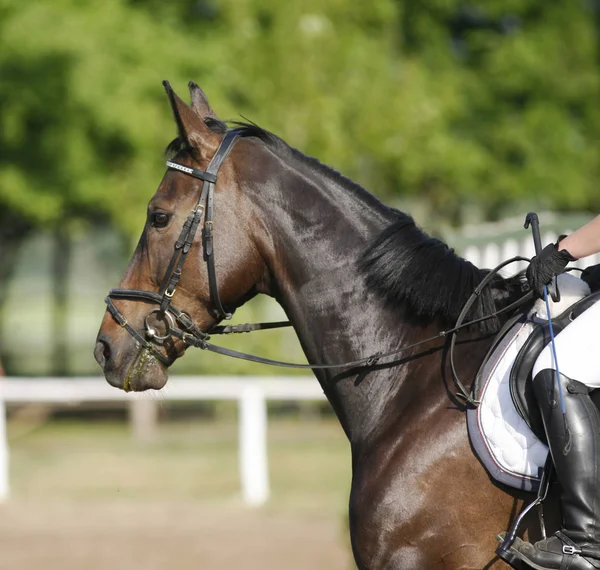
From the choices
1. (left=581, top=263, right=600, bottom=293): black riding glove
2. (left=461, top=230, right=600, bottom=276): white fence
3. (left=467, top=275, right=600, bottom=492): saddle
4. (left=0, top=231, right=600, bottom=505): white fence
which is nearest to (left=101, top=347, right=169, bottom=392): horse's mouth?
(left=467, top=275, right=600, bottom=492): saddle

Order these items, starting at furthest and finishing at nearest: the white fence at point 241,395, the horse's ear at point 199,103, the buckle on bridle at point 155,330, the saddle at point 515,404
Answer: the white fence at point 241,395
the horse's ear at point 199,103
the buckle on bridle at point 155,330
the saddle at point 515,404

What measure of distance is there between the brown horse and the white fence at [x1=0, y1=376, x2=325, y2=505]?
20.1 ft

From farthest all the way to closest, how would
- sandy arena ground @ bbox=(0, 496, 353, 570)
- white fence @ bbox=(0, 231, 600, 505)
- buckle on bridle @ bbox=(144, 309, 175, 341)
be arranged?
white fence @ bbox=(0, 231, 600, 505)
sandy arena ground @ bbox=(0, 496, 353, 570)
buckle on bridle @ bbox=(144, 309, 175, 341)

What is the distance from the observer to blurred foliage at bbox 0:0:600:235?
41.9 feet

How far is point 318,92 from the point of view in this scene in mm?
13375

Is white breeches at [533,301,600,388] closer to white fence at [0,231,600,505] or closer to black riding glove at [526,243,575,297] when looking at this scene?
black riding glove at [526,243,575,297]

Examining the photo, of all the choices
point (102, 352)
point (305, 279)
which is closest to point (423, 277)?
point (305, 279)

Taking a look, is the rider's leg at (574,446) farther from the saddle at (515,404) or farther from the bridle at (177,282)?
the bridle at (177,282)

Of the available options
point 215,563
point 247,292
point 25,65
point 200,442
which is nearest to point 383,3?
point 25,65

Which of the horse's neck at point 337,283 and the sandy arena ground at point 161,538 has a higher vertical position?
the horse's neck at point 337,283

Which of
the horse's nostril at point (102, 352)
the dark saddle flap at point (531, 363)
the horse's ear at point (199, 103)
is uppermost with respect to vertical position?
the horse's ear at point (199, 103)

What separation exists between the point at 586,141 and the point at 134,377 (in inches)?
597

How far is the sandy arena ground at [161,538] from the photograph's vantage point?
763 cm

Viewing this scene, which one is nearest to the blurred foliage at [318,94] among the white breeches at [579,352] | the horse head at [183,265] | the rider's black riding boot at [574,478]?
the horse head at [183,265]
